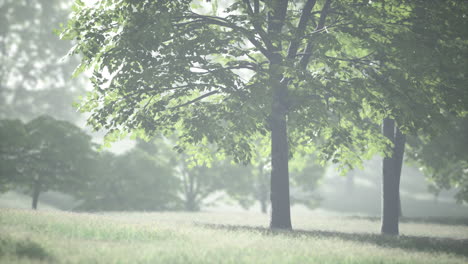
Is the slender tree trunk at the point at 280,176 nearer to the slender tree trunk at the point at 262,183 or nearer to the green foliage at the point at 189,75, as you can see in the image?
the green foliage at the point at 189,75

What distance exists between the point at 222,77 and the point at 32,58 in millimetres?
48384

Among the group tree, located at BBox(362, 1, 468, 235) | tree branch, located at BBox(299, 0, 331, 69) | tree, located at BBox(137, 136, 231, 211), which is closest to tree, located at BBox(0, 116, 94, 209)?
tree, located at BBox(137, 136, 231, 211)

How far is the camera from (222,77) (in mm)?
11422

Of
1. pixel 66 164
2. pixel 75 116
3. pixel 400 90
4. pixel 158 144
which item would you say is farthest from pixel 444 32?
pixel 75 116

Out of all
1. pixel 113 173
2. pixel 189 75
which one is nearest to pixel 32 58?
pixel 113 173

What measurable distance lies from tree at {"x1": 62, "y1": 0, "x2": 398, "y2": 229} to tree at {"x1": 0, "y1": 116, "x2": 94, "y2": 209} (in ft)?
28.9

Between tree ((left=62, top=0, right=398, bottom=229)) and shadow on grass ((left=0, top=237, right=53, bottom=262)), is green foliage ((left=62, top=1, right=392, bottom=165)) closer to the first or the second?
tree ((left=62, top=0, right=398, bottom=229))

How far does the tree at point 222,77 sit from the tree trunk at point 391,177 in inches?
62.6

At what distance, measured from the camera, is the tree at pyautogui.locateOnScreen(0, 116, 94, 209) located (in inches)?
735

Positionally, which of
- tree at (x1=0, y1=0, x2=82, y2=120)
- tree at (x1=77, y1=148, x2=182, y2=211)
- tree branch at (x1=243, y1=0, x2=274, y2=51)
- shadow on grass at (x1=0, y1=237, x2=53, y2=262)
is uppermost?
tree at (x1=0, y1=0, x2=82, y2=120)

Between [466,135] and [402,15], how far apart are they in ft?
32.1

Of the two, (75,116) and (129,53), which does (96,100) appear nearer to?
(129,53)

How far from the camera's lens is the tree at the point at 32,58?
158 feet

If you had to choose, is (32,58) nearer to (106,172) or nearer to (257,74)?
(106,172)
